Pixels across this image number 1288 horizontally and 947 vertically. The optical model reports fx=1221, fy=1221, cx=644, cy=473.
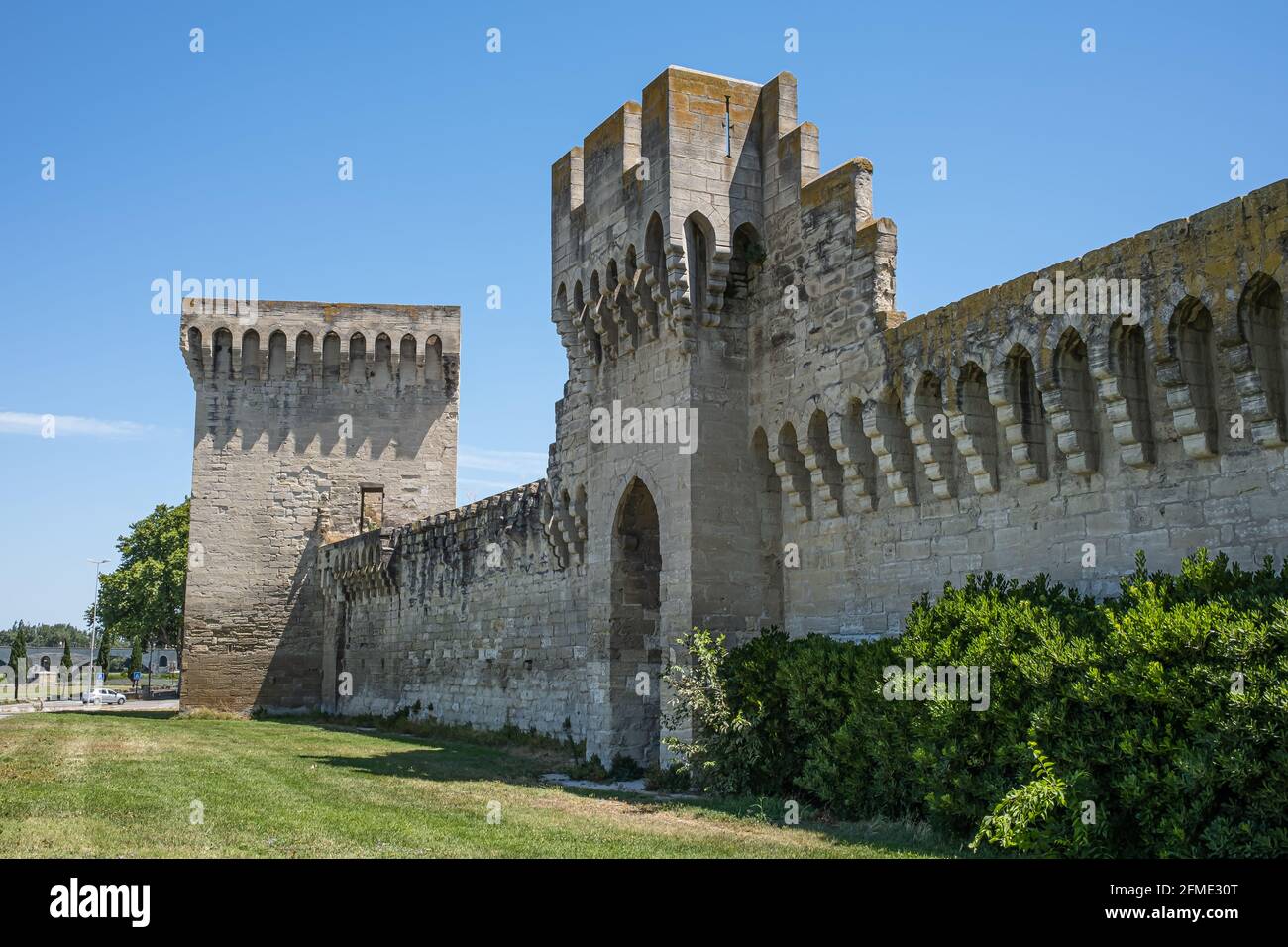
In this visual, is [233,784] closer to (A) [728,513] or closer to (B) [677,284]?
(A) [728,513]

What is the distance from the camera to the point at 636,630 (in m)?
16.9

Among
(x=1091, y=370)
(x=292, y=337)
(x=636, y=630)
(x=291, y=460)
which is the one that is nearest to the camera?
(x=1091, y=370)

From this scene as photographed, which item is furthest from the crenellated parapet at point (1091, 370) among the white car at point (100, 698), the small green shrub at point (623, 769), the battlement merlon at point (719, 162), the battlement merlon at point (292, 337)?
the white car at point (100, 698)

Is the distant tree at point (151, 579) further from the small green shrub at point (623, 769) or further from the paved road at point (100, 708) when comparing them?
the small green shrub at point (623, 769)

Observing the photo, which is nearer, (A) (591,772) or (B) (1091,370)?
(B) (1091,370)

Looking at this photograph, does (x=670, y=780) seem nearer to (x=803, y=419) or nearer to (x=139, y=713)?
(x=803, y=419)

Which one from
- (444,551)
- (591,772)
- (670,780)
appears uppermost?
(444,551)

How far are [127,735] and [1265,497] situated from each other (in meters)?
20.6

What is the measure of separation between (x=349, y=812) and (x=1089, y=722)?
6.54 meters

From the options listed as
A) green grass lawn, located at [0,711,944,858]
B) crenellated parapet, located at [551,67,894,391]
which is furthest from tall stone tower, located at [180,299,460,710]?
crenellated parapet, located at [551,67,894,391]

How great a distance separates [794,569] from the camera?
1488 centimetres

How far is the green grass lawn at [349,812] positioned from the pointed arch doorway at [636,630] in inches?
59.3

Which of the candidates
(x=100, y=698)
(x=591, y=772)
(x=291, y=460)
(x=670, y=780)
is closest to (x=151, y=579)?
(x=100, y=698)

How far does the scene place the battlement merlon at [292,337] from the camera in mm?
34250
